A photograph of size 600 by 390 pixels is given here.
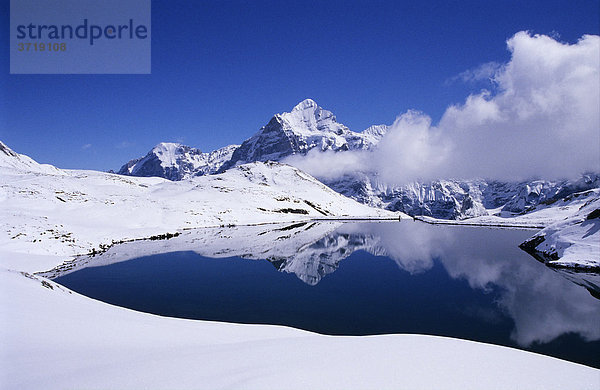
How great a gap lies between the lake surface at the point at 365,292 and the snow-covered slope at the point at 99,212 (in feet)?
16.8

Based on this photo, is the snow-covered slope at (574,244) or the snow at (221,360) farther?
the snow-covered slope at (574,244)

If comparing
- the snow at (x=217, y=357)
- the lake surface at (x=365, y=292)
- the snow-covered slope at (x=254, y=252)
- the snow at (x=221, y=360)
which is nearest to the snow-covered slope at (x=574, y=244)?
the lake surface at (x=365, y=292)

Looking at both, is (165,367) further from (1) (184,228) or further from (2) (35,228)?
(1) (184,228)

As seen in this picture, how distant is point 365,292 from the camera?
75.4 ft

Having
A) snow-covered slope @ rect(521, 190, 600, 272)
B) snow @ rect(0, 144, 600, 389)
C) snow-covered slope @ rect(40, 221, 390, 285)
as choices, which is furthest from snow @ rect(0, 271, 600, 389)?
snow-covered slope @ rect(521, 190, 600, 272)

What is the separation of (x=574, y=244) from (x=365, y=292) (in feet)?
103

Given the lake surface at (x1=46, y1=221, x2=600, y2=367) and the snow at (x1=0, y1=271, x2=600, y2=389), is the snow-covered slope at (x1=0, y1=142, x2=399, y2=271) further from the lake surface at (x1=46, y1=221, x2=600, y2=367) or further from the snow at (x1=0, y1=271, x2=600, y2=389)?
the snow at (x1=0, y1=271, x2=600, y2=389)

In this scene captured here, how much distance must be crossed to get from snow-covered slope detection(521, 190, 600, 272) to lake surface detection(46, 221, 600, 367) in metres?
2.37

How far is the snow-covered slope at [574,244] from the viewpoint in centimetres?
3053

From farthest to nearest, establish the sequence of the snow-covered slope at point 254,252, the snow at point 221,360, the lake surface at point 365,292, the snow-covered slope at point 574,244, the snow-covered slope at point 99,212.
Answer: the snow-covered slope at point 99,212 < the snow-covered slope at point 574,244 < the snow-covered slope at point 254,252 < the lake surface at point 365,292 < the snow at point 221,360

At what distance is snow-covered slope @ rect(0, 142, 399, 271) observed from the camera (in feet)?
108

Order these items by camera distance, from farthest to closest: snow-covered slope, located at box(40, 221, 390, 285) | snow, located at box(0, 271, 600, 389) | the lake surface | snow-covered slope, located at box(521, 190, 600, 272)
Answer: snow-covered slope, located at box(521, 190, 600, 272)
snow-covered slope, located at box(40, 221, 390, 285)
the lake surface
snow, located at box(0, 271, 600, 389)

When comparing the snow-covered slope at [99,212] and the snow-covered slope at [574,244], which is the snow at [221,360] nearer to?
the snow-covered slope at [99,212]

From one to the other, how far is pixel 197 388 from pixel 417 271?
1211 inches
